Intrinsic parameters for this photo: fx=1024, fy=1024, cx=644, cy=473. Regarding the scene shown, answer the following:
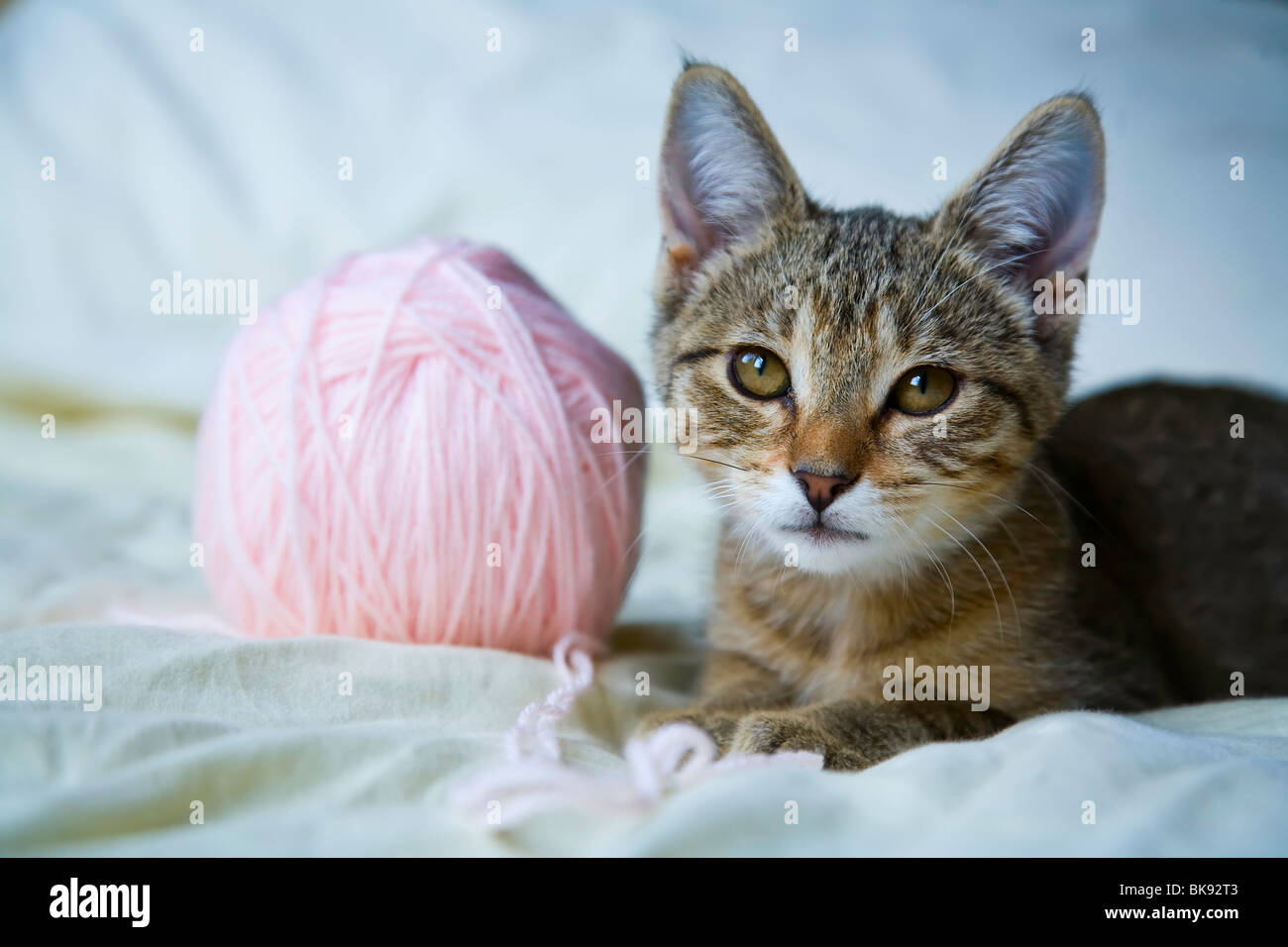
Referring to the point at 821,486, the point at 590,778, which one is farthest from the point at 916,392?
the point at 590,778

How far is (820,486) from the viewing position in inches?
42.7

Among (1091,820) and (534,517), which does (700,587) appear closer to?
(534,517)

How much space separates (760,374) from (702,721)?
1.35ft

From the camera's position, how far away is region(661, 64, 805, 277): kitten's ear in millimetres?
1283

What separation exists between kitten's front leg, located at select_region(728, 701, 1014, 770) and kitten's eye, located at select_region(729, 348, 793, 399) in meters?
0.37

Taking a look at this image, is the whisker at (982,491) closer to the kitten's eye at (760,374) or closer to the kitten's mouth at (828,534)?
the kitten's mouth at (828,534)

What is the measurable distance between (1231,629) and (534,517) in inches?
42.6

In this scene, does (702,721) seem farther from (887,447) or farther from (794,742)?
(887,447)

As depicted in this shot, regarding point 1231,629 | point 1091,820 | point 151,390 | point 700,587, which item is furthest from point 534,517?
point 151,390

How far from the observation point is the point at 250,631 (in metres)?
1.41

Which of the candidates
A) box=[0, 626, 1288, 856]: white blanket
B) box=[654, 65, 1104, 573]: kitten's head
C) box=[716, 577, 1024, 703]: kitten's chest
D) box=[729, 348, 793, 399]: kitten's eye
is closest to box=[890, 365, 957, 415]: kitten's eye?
box=[654, 65, 1104, 573]: kitten's head

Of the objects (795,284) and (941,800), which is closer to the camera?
(941,800)

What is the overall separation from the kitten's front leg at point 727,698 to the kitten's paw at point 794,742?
0.04 meters
